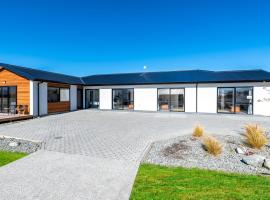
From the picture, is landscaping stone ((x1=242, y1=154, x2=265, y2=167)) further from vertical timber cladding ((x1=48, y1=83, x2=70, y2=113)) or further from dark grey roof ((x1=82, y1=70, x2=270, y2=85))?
vertical timber cladding ((x1=48, y1=83, x2=70, y2=113))

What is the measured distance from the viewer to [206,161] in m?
5.41

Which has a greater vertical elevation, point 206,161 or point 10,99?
point 10,99

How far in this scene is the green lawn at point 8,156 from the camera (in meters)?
5.11

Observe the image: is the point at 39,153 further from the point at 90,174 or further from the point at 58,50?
the point at 58,50

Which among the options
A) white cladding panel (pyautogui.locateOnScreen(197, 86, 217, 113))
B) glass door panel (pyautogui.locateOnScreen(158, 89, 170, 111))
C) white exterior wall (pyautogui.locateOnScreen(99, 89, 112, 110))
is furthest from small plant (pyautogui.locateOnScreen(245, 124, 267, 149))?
white exterior wall (pyautogui.locateOnScreen(99, 89, 112, 110))

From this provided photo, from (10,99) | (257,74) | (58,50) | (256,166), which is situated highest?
(58,50)

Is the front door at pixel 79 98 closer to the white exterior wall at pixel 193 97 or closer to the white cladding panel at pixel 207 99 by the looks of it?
the white exterior wall at pixel 193 97

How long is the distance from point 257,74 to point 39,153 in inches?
797

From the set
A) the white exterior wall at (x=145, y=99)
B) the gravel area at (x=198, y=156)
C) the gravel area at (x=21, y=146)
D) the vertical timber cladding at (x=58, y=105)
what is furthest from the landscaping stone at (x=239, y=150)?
the vertical timber cladding at (x=58, y=105)

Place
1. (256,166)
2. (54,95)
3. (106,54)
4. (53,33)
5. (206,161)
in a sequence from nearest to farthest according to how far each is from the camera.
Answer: (256,166), (206,161), (54,95), (53,33), (106,54)

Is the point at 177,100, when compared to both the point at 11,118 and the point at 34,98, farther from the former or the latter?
the point at 11,118

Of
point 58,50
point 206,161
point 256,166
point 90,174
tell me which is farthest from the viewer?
point 58,50

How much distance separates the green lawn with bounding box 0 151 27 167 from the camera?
16.8 ft

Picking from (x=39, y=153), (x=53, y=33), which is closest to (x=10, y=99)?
(x=53, y=33)
